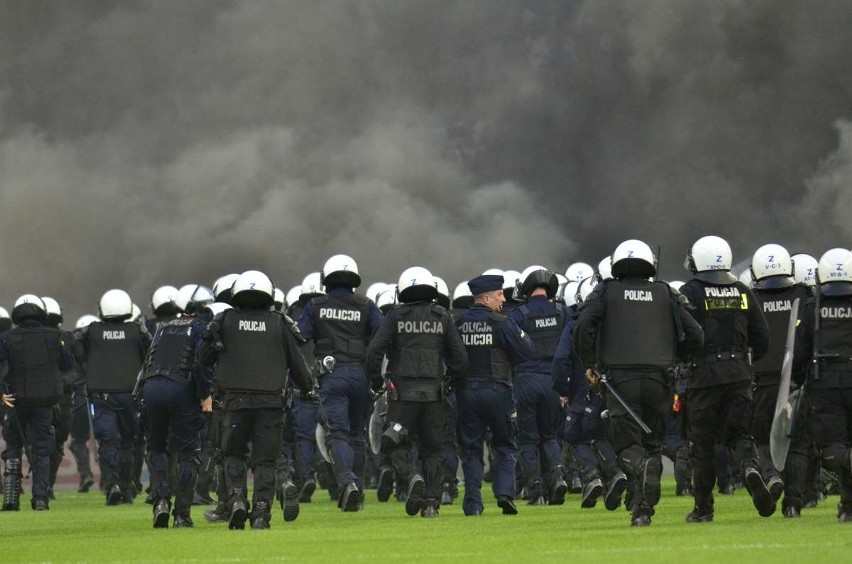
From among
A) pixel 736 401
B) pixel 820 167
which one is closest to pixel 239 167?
pixel 820 167

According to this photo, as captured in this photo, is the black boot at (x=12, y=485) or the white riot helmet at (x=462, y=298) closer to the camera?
the black boot at (x=12, y=485)

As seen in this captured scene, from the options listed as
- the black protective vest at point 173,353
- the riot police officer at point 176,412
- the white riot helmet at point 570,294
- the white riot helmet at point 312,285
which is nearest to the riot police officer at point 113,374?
the white riot helmet at point 312,285

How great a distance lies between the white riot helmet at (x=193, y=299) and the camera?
14.3m

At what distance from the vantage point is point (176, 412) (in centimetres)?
1214

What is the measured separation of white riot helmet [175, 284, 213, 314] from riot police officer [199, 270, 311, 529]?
2687 millimetres

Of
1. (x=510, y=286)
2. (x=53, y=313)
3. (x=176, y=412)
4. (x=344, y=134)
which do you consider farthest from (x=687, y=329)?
(x=344, y=134)

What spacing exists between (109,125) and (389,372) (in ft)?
62.3

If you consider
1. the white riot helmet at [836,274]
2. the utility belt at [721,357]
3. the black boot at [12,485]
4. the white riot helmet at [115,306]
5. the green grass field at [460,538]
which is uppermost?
the white riot helmet at [115,306]

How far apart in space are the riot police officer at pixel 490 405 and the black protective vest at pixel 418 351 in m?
0.42

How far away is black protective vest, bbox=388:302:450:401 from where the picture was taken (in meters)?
12.5

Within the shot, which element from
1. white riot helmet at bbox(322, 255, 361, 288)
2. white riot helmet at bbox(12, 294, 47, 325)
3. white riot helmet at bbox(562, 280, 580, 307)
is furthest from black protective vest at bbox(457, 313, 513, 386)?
white riot helmet at bbox(12, 294, 47, 325)

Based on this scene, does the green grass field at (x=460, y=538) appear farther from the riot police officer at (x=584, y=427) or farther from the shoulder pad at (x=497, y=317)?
the shoulder pad at (x=497, y=317)

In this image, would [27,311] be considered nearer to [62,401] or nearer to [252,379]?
[62,401]

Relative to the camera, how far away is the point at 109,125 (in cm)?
3047
